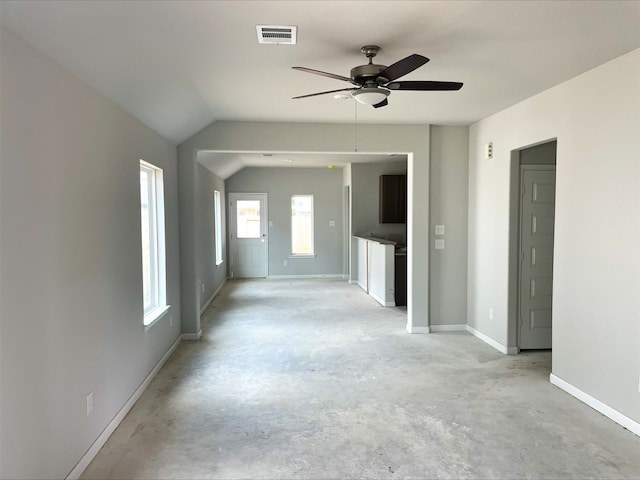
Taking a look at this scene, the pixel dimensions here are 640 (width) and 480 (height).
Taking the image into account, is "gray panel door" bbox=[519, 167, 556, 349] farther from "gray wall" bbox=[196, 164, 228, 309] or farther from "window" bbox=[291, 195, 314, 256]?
"window" bbox=[291, 195, 314, 256]

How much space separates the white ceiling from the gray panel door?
96cm

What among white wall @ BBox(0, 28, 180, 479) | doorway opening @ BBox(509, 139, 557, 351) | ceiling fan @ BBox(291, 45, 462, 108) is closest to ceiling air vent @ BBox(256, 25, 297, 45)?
ceiling fan @ BBox(291, 45, 462, 108)

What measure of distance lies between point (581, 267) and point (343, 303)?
4010 mm

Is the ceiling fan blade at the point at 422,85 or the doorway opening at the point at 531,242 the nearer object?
the ceiling fan blade at the point at 422,85

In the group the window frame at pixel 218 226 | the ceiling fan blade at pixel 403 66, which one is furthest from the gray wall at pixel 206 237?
the ceiling fan blade at pixel 403 66

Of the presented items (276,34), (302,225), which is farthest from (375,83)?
(302,225)

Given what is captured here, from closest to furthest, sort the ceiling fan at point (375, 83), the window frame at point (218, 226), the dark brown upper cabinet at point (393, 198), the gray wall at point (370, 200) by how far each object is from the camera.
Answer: the ceiling fan at point (375, 83), the window frame at point (218, 226), the dark brown upper cabinet at point (393, 198), the gray wall at point (370, 200)

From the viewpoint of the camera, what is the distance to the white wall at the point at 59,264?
1744 millimetres

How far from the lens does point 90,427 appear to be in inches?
95.7

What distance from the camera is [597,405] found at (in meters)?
3.00

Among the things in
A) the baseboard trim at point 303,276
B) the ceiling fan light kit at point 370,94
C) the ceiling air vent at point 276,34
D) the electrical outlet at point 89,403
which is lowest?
the baseboard trim at point 303,276

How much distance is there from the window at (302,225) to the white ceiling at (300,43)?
566 centimetres

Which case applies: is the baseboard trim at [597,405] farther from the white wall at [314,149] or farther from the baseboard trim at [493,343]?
the white wall at [314,149]

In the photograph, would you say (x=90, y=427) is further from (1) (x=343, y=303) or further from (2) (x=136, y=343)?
(1) (x=343, y=303)
